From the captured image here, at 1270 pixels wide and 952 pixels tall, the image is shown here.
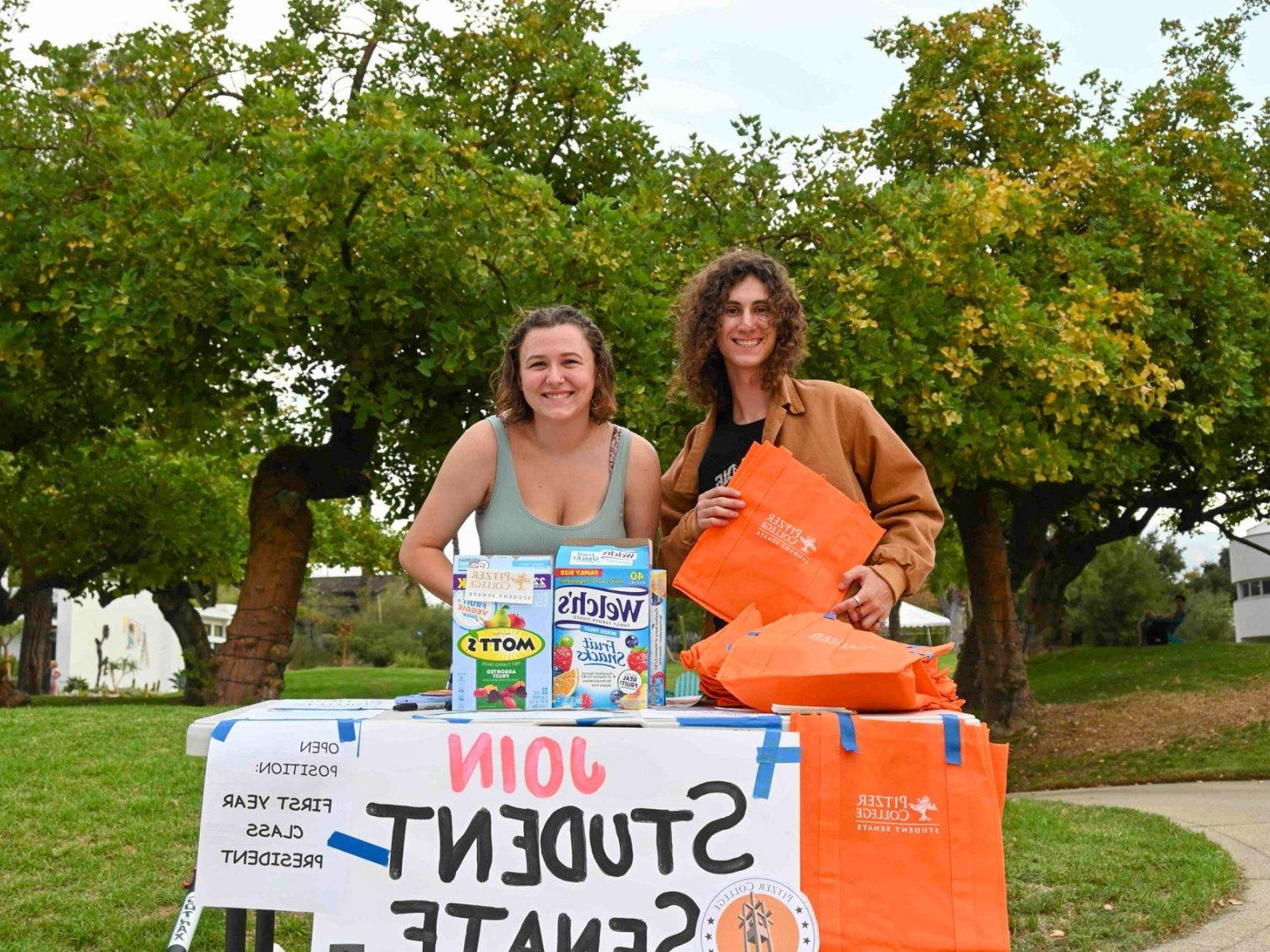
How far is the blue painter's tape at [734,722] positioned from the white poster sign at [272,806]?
745 millimetres

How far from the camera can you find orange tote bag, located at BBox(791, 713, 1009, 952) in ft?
8.23

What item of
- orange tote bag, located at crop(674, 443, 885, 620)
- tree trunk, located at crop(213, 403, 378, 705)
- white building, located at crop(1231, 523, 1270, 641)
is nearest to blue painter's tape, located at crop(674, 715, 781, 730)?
orange tote bag, located at crop(674, 443, 885, 620)

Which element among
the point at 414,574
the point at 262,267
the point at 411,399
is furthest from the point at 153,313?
the point at 414,574

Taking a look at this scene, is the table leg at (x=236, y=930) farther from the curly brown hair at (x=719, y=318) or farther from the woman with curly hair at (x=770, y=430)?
the curly brown hair at (x=719, y=318)

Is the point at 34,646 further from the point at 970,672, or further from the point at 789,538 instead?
the point at 789,538

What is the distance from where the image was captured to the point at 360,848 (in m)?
2.69

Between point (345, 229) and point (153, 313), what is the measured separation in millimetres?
1677

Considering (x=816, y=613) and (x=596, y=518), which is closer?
(x=816, y=613)

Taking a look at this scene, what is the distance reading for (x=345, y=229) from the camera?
1045cm

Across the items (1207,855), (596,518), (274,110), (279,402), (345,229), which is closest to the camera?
(596,518)

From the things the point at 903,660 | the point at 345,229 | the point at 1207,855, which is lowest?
the point at 1207,855

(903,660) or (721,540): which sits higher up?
(721,540)

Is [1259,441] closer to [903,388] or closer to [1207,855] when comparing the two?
[903,388]

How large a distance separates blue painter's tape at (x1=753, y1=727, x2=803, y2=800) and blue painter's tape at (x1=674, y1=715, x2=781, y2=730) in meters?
0.03
